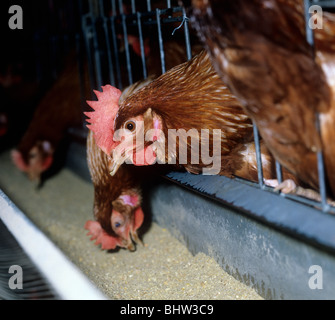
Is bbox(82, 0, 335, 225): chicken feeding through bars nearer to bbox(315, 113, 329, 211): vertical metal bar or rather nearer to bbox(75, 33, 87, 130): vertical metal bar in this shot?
bbox(75, 33, 87, 130): vertical metal bar

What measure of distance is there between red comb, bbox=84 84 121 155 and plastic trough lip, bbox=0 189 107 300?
611 mm

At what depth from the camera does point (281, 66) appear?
1.02 meters

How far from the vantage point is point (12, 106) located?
456cm

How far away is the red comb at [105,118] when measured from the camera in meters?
1.64

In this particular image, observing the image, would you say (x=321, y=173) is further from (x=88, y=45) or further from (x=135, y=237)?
(x=88, y=45)

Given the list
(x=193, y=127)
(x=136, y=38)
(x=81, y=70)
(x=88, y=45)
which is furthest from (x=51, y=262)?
(x=81, y=70)

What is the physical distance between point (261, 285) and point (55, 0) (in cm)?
377

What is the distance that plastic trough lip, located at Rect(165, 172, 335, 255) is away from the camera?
100 centimetres

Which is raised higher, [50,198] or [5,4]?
[5,4]

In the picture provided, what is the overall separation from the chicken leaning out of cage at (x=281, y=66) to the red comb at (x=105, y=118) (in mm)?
701

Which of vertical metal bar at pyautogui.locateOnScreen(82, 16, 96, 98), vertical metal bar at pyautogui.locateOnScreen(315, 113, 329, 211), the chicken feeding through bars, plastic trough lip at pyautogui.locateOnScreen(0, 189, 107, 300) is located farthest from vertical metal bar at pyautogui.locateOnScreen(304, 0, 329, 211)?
vertical metal bar at pyautogui.locateOnScreen(82, 16, 96, 98)

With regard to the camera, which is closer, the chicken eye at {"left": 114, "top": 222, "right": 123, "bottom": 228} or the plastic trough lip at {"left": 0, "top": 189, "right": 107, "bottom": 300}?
the plastic trough lip at {"left": 0, "top": 189, "right": 107, "bottom": 300}

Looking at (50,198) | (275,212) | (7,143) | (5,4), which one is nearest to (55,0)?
(5,4)
